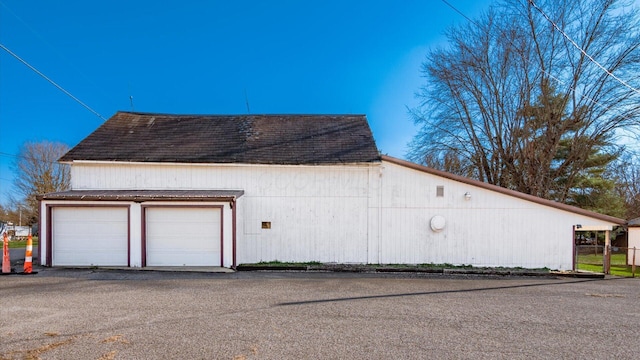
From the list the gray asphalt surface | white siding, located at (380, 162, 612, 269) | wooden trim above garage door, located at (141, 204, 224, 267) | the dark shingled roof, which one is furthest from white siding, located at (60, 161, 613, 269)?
the gray asphalt surface

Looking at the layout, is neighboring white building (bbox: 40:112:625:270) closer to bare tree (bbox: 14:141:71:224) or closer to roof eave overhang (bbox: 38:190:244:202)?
roof eave overhang (bbox: 38:190:244:202)

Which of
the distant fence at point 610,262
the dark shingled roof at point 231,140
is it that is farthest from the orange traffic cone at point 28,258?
the distant fence at point 610,262

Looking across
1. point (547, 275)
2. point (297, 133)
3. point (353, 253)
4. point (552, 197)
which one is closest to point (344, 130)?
point (297, 133)

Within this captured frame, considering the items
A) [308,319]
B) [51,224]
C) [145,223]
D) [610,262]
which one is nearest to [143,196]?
[145,223]

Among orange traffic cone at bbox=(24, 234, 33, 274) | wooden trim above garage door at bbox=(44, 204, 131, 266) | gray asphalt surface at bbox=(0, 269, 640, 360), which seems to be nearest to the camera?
gray asphalt surface at bbox=(0, 269, 640, 360)

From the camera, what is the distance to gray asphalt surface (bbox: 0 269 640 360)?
438 cm

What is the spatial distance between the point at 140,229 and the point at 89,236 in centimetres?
167

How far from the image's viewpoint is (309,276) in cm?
1025

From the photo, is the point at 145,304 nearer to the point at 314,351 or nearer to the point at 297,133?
the point at 314,351

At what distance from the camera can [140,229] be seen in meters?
11.5

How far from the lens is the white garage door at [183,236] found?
1162cm

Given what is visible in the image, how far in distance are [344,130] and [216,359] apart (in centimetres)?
1177

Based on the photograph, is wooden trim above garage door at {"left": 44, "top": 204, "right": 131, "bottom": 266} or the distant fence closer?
wooden trim above garage door at {"left": 44, "top": 204, "right": 131, "bottom": 266}

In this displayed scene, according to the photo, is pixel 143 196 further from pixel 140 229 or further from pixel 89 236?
pixel 89 236
